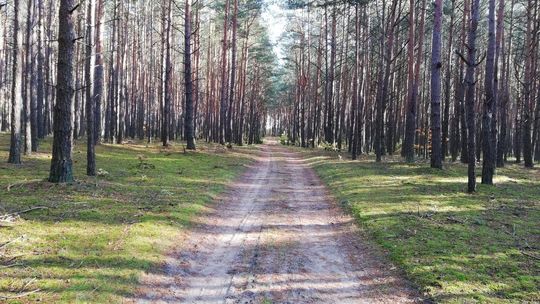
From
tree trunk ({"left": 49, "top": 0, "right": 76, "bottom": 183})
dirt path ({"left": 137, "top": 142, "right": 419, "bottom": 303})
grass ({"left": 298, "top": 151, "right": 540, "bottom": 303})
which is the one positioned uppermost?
tree trunk ({"left": 49, "top": 0, "right": 76, "bottom": 183})

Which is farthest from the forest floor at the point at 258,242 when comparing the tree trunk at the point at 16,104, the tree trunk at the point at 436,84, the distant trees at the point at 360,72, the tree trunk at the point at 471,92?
the tree trunk at the point at 436,84

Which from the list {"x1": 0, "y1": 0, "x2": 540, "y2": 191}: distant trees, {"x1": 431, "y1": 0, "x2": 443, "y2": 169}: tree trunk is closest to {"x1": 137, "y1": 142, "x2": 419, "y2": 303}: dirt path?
{"x1": 0, "y1": 0, "x2": 540, "y2": 191}: distant trees

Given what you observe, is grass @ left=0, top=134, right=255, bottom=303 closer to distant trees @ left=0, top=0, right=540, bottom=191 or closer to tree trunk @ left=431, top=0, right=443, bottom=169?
distant trees @ left=0, top=0, right=540, bottom=191

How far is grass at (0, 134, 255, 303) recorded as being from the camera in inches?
212

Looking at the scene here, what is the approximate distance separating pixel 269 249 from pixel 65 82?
6.84 meters

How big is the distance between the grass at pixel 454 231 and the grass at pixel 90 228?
13.3ft

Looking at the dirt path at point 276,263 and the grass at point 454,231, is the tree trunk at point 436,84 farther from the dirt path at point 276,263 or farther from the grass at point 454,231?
the dirt path at point 276,263

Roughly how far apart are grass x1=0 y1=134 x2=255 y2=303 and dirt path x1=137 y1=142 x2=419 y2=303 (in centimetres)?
49

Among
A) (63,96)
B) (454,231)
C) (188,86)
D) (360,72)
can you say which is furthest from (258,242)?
(360,72)

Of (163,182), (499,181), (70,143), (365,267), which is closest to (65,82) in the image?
(70,143)

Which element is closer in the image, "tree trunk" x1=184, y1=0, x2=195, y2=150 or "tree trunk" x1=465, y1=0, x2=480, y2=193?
"tree trunk" x1=465, y1=0, x2=480, y2=193

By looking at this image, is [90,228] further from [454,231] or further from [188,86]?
[188,86]

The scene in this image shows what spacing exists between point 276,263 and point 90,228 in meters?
3.40

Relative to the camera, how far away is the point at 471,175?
1338 centimetres
